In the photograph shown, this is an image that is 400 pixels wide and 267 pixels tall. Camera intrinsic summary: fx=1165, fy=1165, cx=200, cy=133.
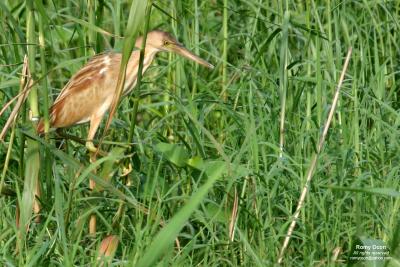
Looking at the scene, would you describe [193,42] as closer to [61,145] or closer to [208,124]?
[208,124]

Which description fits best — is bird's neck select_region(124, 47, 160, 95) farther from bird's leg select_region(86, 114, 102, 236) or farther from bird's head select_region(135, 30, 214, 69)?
bird's leg select_region(86, 114, 102, 236)

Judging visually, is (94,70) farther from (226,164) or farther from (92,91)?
(226,164)

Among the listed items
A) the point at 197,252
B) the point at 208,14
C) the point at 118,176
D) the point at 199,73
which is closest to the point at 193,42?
the point at 199,73

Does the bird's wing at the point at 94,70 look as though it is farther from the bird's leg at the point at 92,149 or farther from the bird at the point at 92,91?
the bird's leg at the point at 92,149

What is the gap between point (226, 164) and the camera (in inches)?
158

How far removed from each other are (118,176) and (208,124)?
92cm

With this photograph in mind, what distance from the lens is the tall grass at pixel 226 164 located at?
4059mm

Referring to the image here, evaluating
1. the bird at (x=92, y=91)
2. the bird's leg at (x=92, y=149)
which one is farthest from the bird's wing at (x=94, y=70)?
the bird's leg at (x=92, y=149)

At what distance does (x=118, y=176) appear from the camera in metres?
4.63

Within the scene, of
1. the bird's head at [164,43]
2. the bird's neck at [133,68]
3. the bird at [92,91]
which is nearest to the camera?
the bird's neck at [133,68]

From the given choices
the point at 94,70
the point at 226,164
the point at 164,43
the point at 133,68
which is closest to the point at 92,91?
the point at 94,70

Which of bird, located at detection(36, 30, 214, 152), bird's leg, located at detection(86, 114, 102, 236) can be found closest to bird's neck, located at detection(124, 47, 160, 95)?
bird, located at detection(36, 30, 214, 152)

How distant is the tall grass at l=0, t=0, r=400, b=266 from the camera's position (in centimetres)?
406

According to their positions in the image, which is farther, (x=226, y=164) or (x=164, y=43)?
(x=164, y=43)
